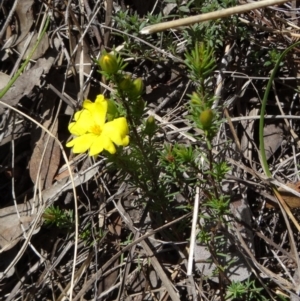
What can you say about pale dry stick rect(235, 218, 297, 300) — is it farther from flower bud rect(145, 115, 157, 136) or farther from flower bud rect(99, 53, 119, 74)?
flower bud rect(99, 53, 119, 74)

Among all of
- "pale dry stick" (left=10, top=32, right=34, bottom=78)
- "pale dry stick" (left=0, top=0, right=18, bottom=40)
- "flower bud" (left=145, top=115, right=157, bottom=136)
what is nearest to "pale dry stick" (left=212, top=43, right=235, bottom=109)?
"flower bud" (left=145, top=115, right=157, bottom=136)

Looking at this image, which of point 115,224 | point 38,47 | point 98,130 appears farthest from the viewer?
point 38,47

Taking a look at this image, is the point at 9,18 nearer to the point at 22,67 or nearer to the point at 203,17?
the point at 22,67

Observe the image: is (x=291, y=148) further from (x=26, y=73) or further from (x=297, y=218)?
(x=26, y=73)

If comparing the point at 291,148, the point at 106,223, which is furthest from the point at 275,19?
the point at 106,223

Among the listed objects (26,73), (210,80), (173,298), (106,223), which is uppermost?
(26,73)

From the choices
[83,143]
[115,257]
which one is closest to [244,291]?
[115,257]
